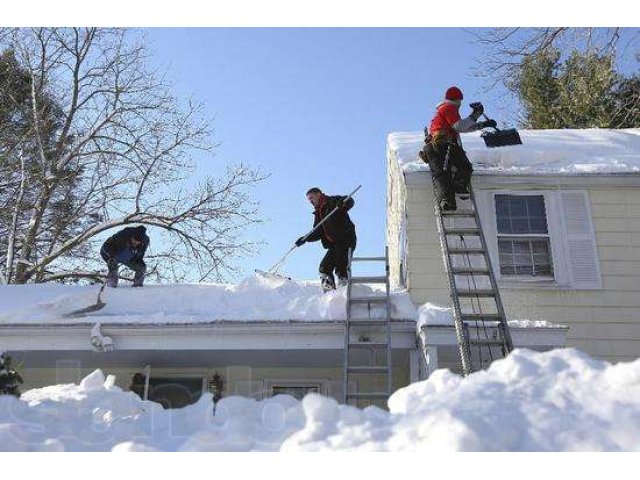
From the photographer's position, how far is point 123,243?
31.9 feet

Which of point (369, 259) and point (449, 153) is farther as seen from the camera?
point (369, 259)

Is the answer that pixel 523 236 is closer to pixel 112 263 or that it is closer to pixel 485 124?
pixel 485 124

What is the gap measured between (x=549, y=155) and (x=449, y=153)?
183 cm

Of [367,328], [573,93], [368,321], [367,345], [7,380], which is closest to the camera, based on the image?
[7,380]

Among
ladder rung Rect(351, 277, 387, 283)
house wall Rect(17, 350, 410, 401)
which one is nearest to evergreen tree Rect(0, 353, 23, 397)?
house wall Rect(17, 350, 410, 401)

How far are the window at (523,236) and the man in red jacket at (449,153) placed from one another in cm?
73

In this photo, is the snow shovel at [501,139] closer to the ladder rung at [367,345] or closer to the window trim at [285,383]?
the ladder rung at [367,345]

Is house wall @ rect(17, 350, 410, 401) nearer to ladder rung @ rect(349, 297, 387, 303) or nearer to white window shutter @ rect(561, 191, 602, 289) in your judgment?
ladder rung @ rect(349, 297, 387, 303)

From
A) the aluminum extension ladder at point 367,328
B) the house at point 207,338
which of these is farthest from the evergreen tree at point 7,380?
the aluminum extension ladder at point 367,328

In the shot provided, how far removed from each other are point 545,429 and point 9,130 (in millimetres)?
17413

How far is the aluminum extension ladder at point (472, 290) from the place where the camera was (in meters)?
6.80

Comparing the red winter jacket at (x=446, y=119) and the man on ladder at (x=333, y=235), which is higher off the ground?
the red winter jacket at (x=446, y=119)

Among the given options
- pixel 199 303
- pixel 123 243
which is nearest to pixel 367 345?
pixel 199 303

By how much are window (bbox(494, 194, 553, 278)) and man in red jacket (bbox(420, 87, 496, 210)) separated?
2.38 feet
